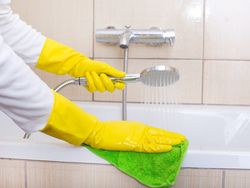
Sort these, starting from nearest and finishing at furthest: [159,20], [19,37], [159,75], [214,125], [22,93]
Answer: [22,93] → [159,75] → [19,37] → [214,125] → [159,20]

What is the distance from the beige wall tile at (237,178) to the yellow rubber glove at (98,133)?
14 centimetres

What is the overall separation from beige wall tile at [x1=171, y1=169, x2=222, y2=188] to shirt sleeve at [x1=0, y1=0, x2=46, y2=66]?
2.05 ft

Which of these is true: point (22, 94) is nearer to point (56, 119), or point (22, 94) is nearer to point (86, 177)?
point (56, 119)

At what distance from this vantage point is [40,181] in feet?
1.97

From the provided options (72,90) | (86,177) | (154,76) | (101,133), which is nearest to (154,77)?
(154,76)

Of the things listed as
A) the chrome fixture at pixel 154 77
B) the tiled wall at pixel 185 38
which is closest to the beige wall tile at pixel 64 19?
the tiled wall at pixel 185 38

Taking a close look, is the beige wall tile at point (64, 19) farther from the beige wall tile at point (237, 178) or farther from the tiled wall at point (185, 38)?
the beige wall tile at point (237, 178)

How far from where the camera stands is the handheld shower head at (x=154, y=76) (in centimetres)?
64

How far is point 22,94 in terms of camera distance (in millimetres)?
486

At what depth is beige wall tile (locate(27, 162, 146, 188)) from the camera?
58 cm

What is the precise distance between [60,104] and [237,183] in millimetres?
462

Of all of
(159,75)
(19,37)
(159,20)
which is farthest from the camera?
(159,20)

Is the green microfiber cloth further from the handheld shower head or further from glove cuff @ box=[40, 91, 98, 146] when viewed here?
the handheld shower head

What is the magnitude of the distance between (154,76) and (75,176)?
35 cm
